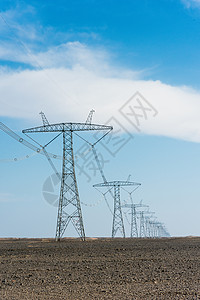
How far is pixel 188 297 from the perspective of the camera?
12227 mm

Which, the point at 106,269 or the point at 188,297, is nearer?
the point at 188,297

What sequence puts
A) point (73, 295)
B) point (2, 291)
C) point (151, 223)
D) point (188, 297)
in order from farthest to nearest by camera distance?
point (151, 223) < point (2, 291) < point (73, 295) < point (188, 297)

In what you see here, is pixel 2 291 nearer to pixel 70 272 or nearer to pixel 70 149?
pixel 70 272

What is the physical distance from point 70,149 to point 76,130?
2.19 metres

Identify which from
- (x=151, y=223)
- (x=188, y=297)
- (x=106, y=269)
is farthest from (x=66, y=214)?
(x=151, y=223)

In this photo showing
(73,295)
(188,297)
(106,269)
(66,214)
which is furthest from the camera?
(66,214)

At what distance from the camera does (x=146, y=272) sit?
18.6 metres

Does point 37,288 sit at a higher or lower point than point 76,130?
lower

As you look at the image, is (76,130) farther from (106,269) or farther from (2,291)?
(2,291)

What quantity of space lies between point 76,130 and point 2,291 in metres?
35.9

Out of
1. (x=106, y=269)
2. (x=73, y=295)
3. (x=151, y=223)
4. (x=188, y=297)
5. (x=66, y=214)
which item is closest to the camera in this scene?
(x=188, y=297)

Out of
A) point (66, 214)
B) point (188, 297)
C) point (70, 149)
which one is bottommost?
point (188, 297)

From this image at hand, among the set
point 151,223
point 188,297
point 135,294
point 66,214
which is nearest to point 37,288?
point 135,294

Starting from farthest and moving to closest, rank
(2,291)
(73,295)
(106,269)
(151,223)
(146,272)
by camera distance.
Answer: (151,223), (106,269), (146,272), (2,291), (73,295)
